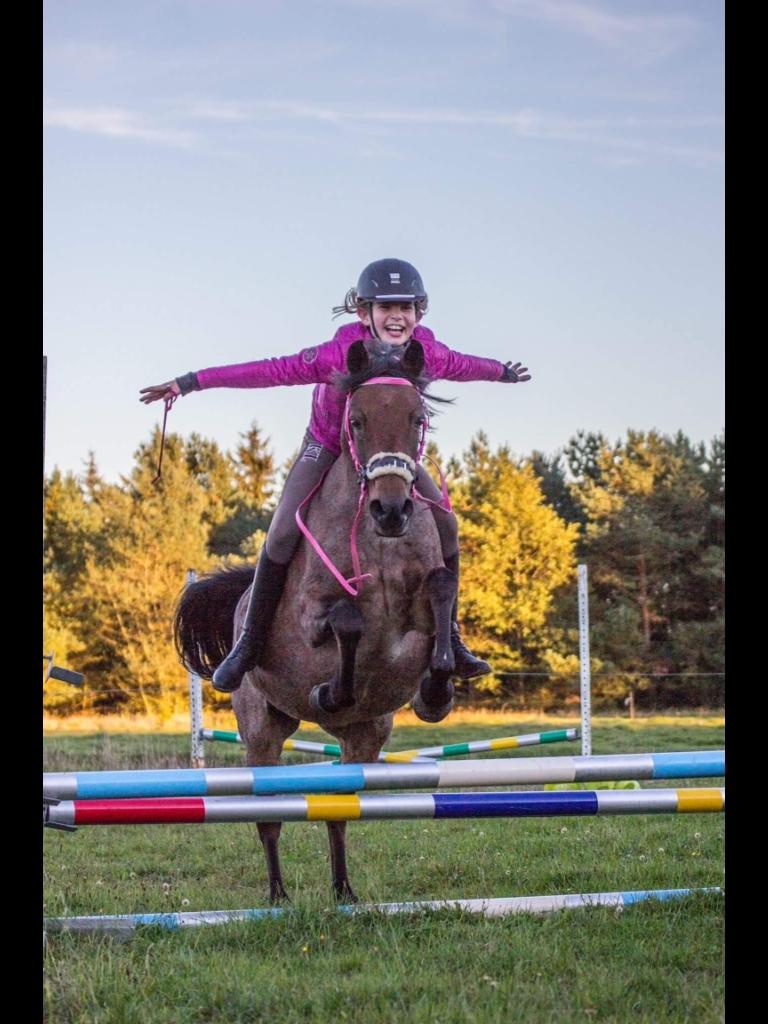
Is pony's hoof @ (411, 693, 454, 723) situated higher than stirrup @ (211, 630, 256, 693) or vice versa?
stirrup @ (211, 630, 256, 693)

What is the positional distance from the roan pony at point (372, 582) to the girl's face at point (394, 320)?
27 centimetres

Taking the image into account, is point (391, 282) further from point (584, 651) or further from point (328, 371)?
point (584, 651)

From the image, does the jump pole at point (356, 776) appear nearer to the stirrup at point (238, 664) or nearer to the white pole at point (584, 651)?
the stirrup at point (238, 664)

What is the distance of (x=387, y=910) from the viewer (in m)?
4.37

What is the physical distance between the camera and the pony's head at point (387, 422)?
399cm

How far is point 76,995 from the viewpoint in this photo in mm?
3229

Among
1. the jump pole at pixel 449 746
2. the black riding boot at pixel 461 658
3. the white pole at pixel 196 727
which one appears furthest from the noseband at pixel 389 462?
the white pole at pixel 196 727

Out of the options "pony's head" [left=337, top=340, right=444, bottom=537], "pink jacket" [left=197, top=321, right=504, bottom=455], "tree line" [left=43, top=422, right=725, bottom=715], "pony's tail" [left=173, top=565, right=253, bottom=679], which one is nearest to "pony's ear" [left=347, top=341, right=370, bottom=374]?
"pony's head" [left=337, top=340, right=444, bottom=537]

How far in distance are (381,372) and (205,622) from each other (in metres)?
2.37

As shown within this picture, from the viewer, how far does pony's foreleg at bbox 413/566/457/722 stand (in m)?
4.26

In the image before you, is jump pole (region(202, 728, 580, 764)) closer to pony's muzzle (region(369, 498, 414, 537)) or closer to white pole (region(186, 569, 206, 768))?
white pole (region(186, 569, 206, 768))
